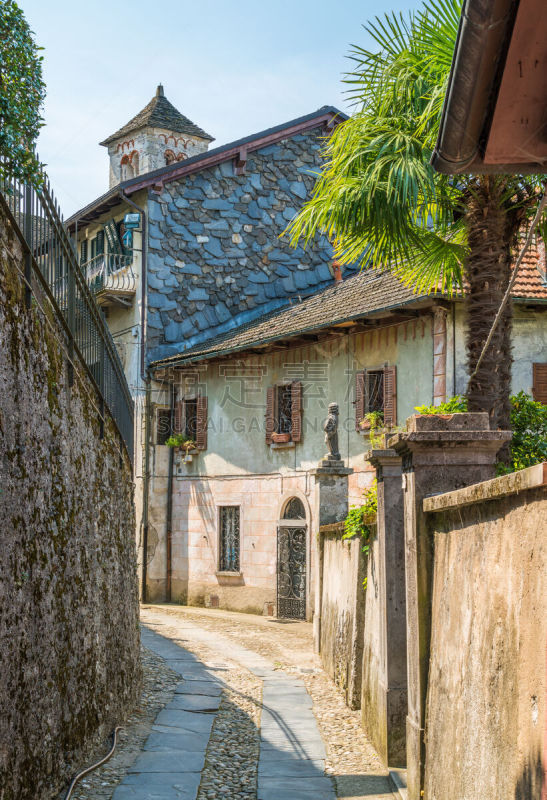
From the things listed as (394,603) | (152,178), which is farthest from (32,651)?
(152,178)

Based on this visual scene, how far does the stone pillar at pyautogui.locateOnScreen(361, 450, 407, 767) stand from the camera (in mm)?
8211

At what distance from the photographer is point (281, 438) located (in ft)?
73.0

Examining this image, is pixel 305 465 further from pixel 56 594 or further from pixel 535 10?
pixel 535 10

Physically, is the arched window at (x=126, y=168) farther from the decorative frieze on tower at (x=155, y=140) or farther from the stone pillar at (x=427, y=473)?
the stone pillar at (x=427, y=473)

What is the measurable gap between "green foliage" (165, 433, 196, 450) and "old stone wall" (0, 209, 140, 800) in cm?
1524

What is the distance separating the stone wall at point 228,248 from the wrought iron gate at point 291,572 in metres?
6.31

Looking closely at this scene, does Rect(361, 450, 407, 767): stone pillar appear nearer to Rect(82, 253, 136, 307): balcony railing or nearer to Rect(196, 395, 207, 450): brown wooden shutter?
Rect(196, 395, 207, 450): brown wooden shutter

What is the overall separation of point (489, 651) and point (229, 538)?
64.1ft

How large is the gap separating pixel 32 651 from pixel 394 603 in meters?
3.51

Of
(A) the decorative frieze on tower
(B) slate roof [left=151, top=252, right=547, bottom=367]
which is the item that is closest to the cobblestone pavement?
(B) slate roof [left=151, top=252, right=547, bottom=367]

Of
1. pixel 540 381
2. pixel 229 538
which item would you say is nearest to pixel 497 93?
pixel 540 381

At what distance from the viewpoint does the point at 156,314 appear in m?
25.6

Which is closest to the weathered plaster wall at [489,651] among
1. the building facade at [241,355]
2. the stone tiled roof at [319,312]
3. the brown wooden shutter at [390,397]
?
the stone tiled roof at [319,312]

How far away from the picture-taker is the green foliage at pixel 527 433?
→ 1021cm
